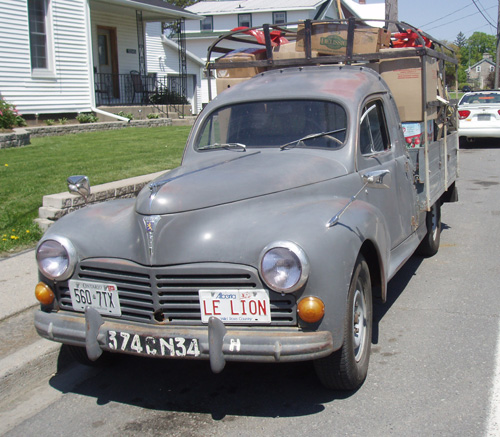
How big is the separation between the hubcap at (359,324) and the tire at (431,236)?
2913 millimetres

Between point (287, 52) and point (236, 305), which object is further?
point (287, 52)

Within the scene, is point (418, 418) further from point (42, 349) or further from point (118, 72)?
point (118, 72)

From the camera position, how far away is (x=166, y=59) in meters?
28.8

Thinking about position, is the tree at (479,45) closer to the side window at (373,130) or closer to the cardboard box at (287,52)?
the cardboard box at (287,52)

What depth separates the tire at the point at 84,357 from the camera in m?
4.37

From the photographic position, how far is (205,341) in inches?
137

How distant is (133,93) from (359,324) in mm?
19909

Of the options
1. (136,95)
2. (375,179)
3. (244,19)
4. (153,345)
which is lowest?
(153,345)

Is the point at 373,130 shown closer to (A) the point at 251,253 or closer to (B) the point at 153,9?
Result: (A) the point at 251,253

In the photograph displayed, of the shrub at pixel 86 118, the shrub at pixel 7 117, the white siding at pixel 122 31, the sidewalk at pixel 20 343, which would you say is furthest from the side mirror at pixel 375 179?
the white siding at pixel 122 31

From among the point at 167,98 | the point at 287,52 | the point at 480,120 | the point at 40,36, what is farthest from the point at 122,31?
the point at 287,52

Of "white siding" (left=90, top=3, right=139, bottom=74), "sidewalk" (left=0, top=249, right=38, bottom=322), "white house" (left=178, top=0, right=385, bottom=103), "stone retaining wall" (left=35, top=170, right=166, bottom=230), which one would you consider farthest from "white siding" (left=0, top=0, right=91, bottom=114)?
"white house" (left=178, top=0, right=385, bottom=103)

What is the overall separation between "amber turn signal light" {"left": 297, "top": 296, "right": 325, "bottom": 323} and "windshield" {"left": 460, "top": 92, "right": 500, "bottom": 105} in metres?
17.1

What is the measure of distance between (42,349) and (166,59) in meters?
25.6
